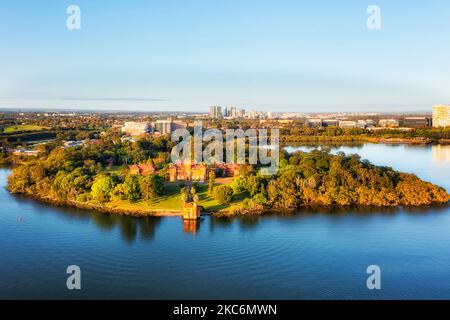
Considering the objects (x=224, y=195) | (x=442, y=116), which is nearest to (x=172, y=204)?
(x=224, y=195)

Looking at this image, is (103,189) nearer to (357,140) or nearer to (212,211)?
(212,211)

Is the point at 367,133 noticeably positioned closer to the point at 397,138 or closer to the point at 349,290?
the point at 397,138

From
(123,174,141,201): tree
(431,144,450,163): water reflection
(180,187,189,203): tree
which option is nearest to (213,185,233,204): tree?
(180,187,189,203): tree

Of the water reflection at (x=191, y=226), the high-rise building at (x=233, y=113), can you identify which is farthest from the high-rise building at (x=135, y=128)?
the high-rise building at (x=233, y=113)

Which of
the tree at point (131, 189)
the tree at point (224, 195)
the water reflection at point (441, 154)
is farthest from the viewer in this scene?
the water reflection at point (441, 154)

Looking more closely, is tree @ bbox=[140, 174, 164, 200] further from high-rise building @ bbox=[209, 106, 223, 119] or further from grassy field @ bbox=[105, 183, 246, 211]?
high-rise building @ bbox=[209, 106, 223, 119]

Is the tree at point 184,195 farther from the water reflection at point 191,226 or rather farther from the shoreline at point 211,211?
the water reflection at point 191,226
